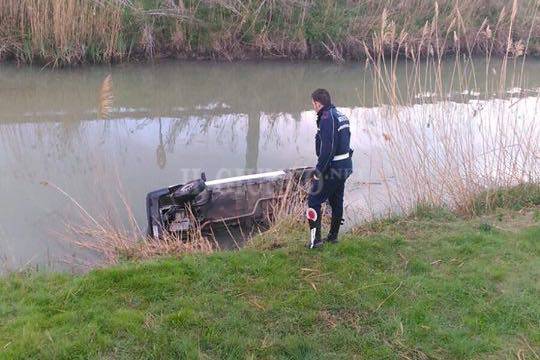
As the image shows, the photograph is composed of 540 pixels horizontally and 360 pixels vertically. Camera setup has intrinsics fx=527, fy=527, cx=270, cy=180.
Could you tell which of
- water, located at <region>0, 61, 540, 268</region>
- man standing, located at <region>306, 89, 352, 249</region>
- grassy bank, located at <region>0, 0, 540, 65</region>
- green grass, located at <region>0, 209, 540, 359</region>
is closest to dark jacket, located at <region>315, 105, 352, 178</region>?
man standing, located at <region>306, 89, 352, 249</region>

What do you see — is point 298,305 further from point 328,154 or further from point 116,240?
point 116,240

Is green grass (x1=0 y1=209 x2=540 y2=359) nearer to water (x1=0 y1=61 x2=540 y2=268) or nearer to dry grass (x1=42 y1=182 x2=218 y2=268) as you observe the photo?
dry grass (x1=42 y1=182 x2=218 y2=268)

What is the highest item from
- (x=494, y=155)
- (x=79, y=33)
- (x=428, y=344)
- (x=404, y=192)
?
(x=79, y=33)

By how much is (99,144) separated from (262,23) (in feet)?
24.7

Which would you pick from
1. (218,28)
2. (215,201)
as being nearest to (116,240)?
(215,201)

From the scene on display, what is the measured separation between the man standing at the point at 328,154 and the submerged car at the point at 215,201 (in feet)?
5.02

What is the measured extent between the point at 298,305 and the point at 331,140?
4.63 ft

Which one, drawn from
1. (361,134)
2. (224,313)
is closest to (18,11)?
(361,134)

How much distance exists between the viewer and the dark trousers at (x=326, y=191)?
4684 millimetres

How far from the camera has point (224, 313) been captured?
153 inches

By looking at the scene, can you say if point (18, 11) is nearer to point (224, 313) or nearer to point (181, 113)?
point (181, 113)

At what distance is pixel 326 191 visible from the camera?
4719 millimetres

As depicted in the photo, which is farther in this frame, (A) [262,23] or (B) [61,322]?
(A) [262,23]

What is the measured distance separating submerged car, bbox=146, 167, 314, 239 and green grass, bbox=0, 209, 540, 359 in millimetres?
1299
